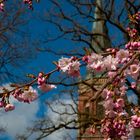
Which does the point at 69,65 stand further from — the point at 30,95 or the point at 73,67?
the point at 30,95

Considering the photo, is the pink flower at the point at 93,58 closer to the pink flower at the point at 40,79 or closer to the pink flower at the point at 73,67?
the pink flower at the point at 73,67

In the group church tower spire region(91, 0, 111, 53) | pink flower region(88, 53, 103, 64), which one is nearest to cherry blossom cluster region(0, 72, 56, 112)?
pink flower region(88, 53, 103, 64)

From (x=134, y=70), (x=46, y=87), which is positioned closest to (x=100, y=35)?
(x=134, y=70)

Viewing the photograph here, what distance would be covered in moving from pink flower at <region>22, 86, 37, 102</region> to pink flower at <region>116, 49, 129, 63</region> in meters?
0.85

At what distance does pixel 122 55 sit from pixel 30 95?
0.94 metres

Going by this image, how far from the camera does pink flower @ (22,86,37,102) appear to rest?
4109 mm

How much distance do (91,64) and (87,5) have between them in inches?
678

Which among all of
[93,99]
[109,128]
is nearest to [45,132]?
[109,128]

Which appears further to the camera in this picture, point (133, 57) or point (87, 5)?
point (87, 5)

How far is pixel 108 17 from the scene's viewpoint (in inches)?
814

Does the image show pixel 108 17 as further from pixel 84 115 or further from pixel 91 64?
pixel 91 64

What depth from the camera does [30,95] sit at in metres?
4.23

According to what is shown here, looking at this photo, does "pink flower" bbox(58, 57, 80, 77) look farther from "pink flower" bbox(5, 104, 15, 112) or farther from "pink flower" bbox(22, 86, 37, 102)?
"pink flower" bbox(5, 104, 15, 112)

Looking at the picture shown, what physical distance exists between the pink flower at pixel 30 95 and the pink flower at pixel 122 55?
0.85 m
